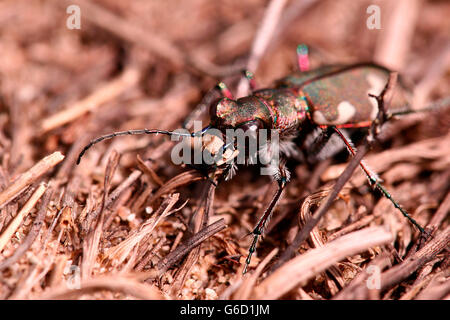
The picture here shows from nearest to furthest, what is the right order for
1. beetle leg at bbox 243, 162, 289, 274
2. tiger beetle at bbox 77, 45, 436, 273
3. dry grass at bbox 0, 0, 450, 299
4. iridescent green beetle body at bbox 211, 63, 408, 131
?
dry grass at bbox 0, 0, 450, 299 < beetle leg at bbox 243, 162, 289, 274 < tiger beetle at bbox 77, 45, 436, 273 < iridescent green beetle body at bbox 211, 63, 408, 131

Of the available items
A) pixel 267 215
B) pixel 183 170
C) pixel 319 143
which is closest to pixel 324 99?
pixel 319 143

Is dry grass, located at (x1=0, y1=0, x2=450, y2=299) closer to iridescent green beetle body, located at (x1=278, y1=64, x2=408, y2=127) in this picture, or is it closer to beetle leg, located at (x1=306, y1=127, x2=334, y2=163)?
beetle leg, located at (x1=306, y1=127, x2=334, y2=163)

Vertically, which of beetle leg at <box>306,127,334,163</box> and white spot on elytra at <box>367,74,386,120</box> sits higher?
white spot on elytra at <box>367,74,386,120</box>

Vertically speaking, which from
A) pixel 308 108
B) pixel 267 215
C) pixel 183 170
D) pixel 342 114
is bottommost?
pixel 267 215

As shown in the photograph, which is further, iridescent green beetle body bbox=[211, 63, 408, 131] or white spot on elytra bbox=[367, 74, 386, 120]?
white spot on elytra bbox=[367, 74, 386, 120]

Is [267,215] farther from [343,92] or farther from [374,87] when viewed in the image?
[374,87]

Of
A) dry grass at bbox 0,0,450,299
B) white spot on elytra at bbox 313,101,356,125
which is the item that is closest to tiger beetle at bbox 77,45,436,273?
white spot on elytra at bbox 313,101,356,125
